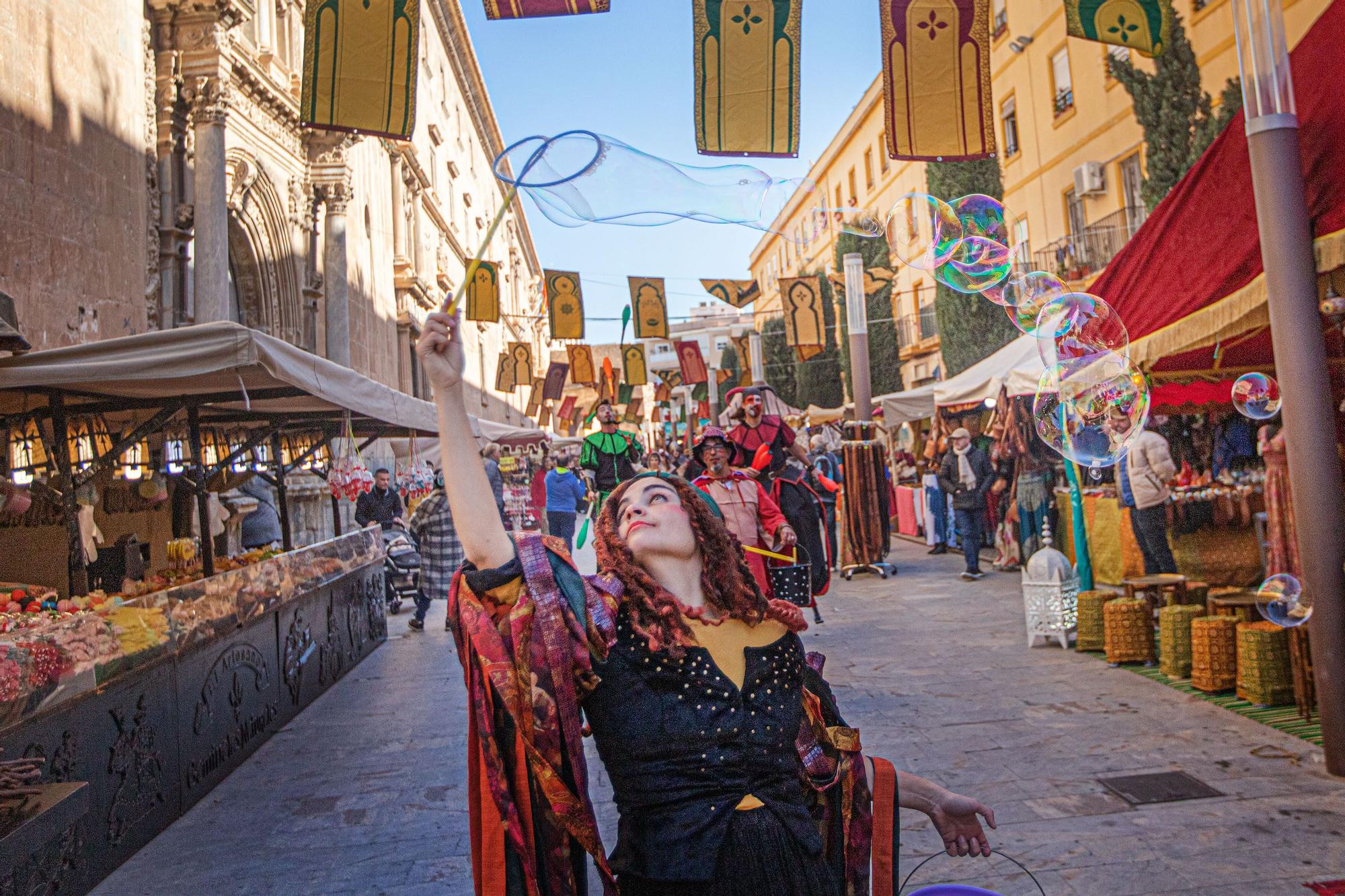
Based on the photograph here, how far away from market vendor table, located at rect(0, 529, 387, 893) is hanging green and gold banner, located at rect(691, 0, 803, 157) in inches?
207

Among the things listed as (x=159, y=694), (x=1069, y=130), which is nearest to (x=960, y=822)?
(x=159, y=694)

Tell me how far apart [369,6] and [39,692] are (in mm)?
6079

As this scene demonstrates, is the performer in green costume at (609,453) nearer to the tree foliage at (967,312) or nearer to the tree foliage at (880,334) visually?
the tree foliage at (967,312)

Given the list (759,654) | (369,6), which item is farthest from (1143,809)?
(369,6)

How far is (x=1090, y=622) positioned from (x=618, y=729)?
6.22 meters

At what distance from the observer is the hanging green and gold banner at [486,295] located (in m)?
18.8

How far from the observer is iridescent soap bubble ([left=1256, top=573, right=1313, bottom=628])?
4598 mm

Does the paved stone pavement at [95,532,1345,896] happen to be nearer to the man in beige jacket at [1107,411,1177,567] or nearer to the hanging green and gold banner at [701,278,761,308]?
the man in beige jacket at [1107,411,1177,567]

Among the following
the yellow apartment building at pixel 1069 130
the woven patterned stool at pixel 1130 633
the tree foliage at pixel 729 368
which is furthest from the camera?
the tree foliage at pixel 729 368

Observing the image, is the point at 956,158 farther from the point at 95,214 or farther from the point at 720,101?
the point at 95,214

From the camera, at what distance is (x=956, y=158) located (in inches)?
348

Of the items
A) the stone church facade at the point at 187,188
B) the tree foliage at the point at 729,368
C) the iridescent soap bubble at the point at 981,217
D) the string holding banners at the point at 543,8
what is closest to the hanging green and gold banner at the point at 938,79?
the iridescent soap bubble at the point at 981,217

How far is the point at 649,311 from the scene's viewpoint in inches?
840

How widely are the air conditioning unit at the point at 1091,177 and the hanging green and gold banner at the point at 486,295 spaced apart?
13504 mm
